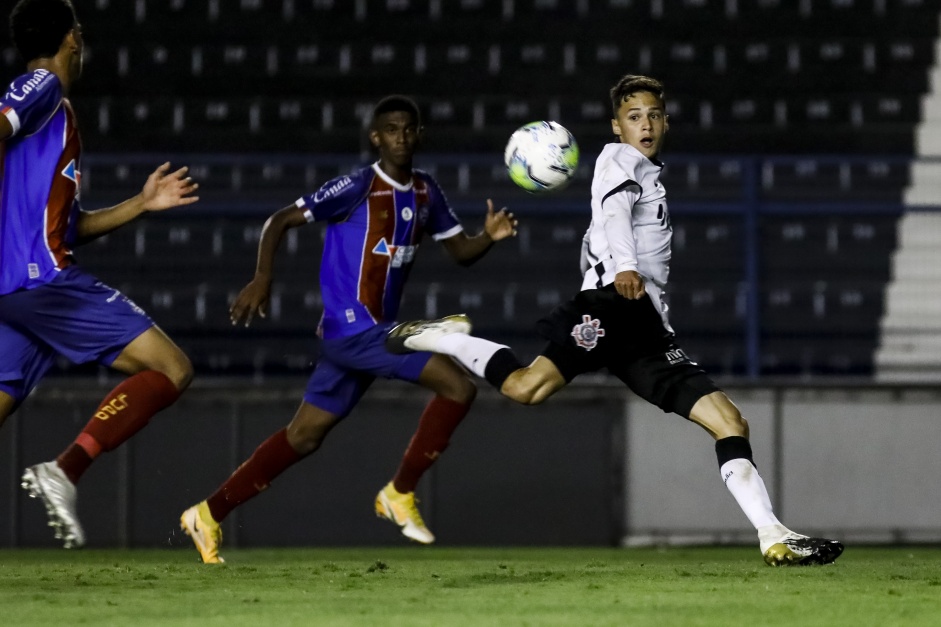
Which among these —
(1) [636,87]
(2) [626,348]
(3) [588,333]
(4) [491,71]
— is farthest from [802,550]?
(4) [491,71]

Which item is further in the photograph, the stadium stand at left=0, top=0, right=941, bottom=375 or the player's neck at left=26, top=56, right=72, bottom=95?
the stadium stand at left=0, top=0, right=941, bottom=375

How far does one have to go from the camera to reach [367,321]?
672 cm

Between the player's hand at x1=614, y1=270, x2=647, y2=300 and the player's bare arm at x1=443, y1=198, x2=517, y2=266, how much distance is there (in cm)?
127

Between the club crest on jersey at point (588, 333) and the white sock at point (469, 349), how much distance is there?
1.43ft

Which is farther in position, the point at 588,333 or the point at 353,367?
the point at 353,367

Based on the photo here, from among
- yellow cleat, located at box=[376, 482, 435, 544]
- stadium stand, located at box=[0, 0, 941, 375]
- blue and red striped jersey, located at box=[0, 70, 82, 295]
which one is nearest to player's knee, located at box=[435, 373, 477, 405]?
yellow cleat, located at box=[376, 482, 435, 544]

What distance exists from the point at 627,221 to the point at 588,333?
41 cm

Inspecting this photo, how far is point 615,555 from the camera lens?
26.0 feet

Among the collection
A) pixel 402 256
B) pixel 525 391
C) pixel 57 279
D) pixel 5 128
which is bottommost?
pixel 525 391

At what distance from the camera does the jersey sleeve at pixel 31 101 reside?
5.40 m

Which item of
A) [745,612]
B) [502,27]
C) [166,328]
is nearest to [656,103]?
[745,612]

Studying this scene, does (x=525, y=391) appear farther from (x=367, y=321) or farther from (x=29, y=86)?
(x=29, y=86)

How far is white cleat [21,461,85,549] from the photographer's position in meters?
5.27

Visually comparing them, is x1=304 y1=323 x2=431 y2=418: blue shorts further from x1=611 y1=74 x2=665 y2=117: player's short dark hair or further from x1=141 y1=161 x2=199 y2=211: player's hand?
x1=611 y1=74 x2=665 y2=117: player's short dark hair
